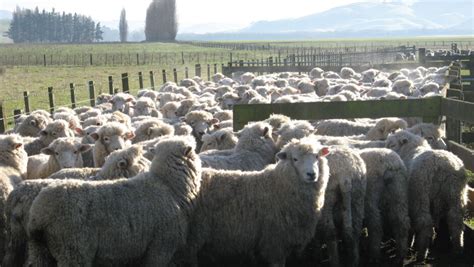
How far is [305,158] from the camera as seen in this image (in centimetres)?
633

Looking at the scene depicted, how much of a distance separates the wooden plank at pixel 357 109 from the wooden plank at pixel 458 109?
0.20 meters

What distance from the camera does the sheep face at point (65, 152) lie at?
798cm

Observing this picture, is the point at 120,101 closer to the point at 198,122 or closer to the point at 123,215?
the point at 198,122

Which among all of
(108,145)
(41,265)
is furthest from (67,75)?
(41,265)

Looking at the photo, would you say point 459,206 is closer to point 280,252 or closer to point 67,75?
point 280,252

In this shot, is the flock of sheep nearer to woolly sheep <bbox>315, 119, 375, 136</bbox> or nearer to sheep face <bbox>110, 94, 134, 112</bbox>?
woolly sheep <bbox>315, 119, 375, 136</bbox>

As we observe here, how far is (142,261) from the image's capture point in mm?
5656

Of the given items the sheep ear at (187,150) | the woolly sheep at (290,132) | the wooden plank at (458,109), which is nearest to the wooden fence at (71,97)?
the woolly sheep at (290,132)

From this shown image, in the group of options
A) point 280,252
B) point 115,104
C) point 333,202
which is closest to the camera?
point 280,252

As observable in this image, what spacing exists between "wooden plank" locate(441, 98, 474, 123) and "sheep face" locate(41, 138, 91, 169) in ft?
15.8

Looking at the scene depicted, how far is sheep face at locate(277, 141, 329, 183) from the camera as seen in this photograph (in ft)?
20.2

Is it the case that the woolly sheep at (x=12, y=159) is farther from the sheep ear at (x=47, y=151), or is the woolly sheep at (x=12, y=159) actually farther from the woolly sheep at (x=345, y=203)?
the woolly sheep at (x=345, y=203)

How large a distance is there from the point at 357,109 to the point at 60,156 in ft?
13.4

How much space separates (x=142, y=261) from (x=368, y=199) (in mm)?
2647
